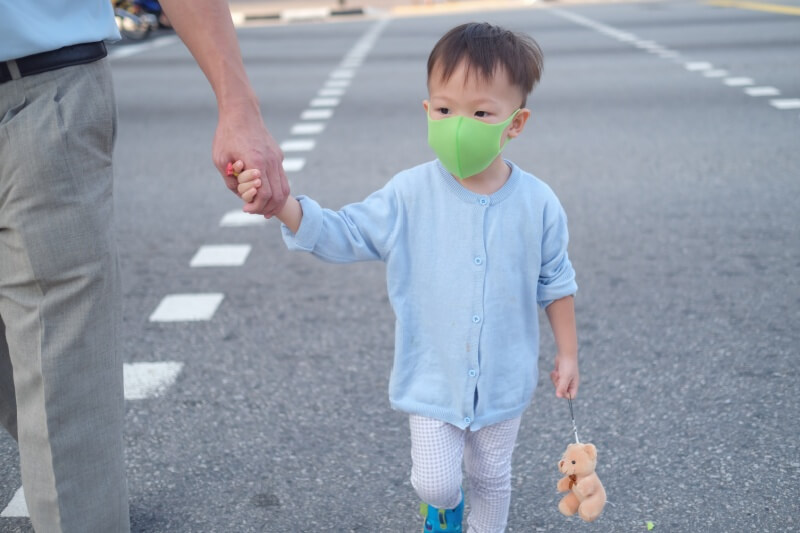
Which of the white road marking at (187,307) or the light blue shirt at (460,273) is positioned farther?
the white road marking at (187,307)

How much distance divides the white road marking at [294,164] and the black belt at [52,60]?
16.8ft

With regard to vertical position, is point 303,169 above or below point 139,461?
below

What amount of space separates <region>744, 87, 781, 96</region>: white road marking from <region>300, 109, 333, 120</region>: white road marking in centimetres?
383

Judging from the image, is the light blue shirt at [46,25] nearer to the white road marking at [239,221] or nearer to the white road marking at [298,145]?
the white road marking at [239,221]

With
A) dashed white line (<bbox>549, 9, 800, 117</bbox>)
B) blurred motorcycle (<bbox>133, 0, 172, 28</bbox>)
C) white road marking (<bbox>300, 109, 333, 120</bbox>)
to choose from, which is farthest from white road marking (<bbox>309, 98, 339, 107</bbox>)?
blurred motorcycle (<bbox>133, 0, 172, 28</bbox>)

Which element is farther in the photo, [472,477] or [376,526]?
[376,526]

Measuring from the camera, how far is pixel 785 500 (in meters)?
3.03

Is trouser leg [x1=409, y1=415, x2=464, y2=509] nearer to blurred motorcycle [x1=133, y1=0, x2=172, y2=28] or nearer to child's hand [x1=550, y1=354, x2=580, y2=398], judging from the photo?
child's hand [x1=550, y1=354, x2=580, y2=398]

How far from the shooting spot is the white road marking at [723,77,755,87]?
10.1 meters

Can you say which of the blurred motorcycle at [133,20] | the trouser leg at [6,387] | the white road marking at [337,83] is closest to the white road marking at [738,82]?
the white road marking at [337,83]

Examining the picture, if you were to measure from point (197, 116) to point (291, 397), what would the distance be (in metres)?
6.43

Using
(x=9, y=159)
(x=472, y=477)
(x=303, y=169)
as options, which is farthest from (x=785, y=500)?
(x=303, y=169)

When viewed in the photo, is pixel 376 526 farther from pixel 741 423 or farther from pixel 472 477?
pixel 741 423

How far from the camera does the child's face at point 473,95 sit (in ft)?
7.64
